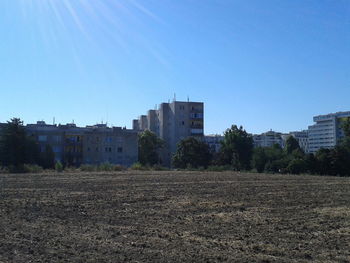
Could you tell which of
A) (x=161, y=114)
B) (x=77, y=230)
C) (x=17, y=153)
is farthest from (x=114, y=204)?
(x=161, y=114)

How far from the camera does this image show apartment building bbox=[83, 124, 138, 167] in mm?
111875

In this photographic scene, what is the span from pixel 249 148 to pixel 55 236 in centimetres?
8228

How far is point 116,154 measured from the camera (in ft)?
370

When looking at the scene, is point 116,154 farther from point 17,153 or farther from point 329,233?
point 329,233

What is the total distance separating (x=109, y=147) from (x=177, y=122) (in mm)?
27387

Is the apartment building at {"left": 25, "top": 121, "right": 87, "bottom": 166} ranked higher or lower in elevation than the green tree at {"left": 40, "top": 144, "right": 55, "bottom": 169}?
higher

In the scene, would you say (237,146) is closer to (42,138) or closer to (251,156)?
(251,156)

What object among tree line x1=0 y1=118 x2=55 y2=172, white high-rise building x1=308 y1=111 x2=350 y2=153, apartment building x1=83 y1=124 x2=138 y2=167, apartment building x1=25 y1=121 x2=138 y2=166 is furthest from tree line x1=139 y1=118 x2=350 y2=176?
white high-rise building x1=308 y1=111 x2=350 y2=153

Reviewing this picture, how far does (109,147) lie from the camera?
11206 cm

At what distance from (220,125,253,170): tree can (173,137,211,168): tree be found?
17.7 ft

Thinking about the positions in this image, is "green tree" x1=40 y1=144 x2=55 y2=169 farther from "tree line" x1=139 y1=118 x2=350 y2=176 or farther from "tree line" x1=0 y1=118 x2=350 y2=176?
"tree line" x1=139 y1=118 x2=350 y2=176

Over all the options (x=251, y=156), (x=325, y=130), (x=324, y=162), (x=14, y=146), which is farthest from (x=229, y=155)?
(x=325, y=130)

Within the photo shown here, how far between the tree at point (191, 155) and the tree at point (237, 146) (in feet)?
17.7

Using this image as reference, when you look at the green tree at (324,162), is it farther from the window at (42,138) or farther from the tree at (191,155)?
the window at (42,138)
